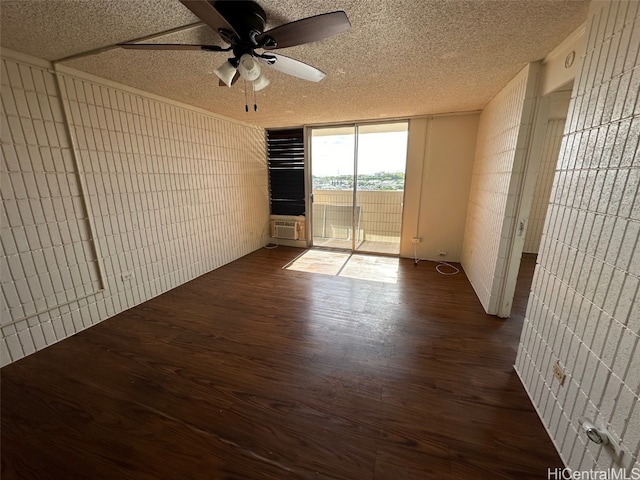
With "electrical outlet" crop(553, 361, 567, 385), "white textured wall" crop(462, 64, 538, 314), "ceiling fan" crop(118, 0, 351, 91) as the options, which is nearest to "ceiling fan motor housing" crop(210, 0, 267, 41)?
"ceiling fan" crop(118, 0, 351, 91)

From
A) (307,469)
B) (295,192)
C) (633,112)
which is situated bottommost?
(307,469)

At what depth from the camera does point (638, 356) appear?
837mm

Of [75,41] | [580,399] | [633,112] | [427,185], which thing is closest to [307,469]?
[580,399]

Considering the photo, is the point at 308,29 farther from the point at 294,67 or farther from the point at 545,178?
the point at 545,178

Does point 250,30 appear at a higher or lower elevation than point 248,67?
higher

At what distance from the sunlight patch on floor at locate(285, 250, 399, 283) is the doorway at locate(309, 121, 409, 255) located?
38 centimetres

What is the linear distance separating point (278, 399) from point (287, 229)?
335 centimetres

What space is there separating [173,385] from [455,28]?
2.77m

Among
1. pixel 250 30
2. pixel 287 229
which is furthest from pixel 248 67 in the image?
pixel 287 229

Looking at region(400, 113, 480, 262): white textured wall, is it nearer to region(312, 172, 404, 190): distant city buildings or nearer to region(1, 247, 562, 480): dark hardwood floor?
region(312, 172, 404, 190): distant city buildings

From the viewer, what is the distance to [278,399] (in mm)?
1482

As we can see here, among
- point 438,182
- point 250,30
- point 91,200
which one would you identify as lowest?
point 91,200

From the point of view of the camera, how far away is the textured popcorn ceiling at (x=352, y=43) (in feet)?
4.12

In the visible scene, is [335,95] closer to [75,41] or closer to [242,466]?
[75,41]
